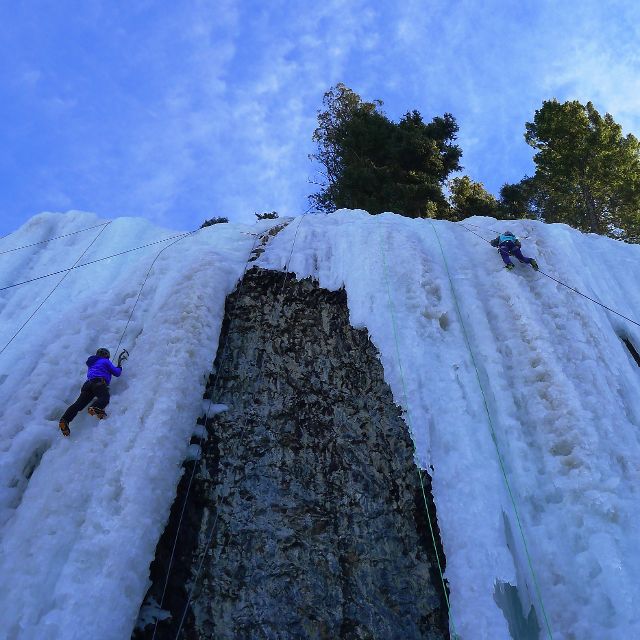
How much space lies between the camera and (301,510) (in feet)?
22.1

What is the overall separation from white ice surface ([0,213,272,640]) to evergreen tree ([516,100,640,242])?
13.7m

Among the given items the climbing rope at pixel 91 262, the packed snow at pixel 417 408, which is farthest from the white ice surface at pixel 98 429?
the climbing rope at pixel 91 262

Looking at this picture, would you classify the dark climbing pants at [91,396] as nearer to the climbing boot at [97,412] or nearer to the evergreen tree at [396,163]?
the climbing boot at [97,412]

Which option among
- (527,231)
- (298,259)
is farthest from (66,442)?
(527,231)

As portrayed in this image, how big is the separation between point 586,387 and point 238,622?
18.4ft

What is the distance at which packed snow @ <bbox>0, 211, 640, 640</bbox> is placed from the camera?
5.70 meters

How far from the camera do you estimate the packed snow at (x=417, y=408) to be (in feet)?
18.7

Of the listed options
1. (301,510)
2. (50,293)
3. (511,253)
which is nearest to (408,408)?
(301,510)

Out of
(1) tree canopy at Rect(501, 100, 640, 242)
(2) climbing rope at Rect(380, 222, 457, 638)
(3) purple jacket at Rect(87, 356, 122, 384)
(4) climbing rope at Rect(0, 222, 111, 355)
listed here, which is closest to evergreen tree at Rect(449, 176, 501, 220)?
(1) tree canopy at Rect(501, 100, 640, 242)

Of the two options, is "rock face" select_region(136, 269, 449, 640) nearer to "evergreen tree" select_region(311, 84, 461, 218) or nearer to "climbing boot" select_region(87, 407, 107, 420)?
"climbing boot" select_region(87, 407, 107, 420)

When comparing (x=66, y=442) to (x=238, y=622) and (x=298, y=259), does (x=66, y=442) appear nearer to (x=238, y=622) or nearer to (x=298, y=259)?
(x=238, y=622)

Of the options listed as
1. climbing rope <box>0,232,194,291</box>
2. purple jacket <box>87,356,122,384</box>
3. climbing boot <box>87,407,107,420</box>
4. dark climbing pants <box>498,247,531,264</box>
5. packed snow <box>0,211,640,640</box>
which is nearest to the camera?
packed snow <box>0,211,640,640</box>

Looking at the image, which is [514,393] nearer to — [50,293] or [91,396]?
[91,396]

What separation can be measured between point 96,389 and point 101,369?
32 cm
